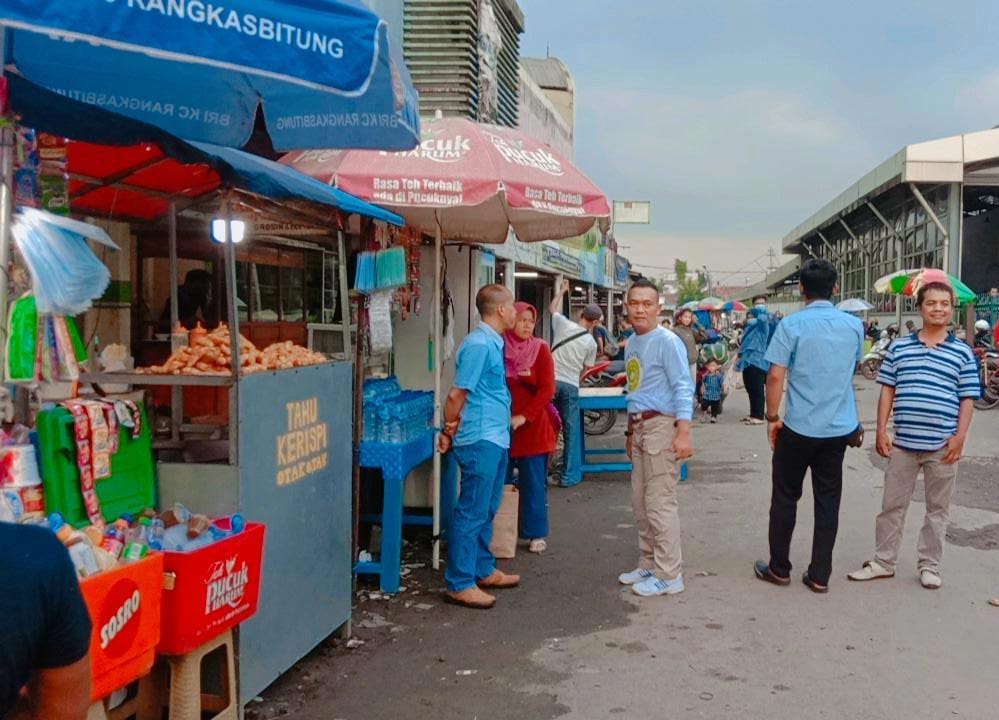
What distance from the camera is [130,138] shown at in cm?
341

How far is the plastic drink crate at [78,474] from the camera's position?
3.16m

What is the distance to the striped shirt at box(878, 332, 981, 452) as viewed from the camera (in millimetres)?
5551

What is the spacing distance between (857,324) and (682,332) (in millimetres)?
6987

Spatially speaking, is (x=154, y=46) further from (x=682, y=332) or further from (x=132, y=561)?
(x=682, y=332)

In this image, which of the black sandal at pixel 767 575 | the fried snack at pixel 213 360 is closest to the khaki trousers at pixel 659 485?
the black sandal at pixel 767 575

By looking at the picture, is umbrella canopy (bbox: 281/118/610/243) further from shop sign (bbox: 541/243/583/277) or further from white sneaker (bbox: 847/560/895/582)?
shop sign (bbox: 541/243/583/277)

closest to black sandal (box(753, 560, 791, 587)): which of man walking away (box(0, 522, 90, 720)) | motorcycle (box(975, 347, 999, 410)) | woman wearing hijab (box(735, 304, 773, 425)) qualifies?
man walking away (box(0, 522, 90, 720))

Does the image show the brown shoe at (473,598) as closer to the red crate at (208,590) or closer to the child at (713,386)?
the red crate at (208,590)

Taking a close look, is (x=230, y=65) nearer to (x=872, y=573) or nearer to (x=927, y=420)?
(x=927, y=420)

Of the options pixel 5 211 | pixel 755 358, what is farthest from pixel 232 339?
pixel 755 358

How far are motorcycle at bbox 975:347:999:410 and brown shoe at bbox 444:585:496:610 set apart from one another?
12584 millimetres

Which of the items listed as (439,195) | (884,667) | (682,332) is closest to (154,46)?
(439,195)

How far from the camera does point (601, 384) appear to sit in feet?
44.7

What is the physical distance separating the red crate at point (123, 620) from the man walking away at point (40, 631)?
3.58ft
